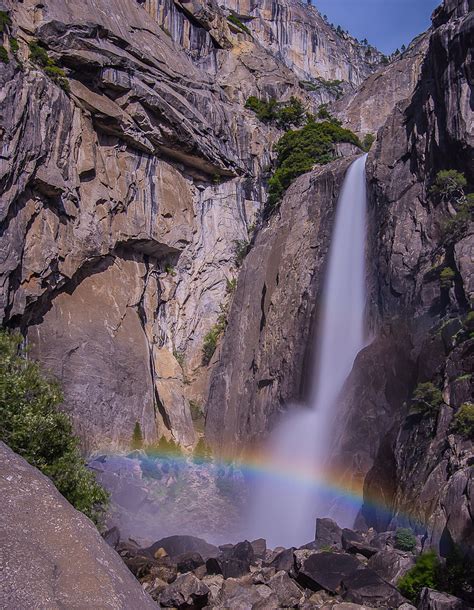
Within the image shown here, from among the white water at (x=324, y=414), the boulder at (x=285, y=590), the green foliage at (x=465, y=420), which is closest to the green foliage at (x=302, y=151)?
the white water at (x=324, y=414)

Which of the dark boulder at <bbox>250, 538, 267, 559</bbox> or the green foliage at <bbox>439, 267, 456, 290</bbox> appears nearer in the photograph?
the dark boulder at <bbox>250, 538, 267, 559</bbox>

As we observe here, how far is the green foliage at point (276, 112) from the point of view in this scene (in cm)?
4606

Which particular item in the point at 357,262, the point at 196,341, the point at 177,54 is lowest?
the point at 196,341

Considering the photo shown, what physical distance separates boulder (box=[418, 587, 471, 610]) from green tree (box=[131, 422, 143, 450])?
19456 millimetres

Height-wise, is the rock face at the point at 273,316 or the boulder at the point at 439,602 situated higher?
the rock face at the point at 273,316

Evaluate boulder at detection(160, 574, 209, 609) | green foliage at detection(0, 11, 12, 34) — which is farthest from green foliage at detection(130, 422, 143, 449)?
green foliage at detection(0, 11, 12, 34)

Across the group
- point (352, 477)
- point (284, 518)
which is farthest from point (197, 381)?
point (352, 477)

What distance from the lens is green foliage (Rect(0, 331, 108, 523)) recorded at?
13523 millimetres

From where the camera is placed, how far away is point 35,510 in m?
4.34

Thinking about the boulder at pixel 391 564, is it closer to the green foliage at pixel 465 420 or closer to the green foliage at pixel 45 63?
the green foliage at pixel 465 420

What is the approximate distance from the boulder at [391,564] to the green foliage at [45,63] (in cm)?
2656

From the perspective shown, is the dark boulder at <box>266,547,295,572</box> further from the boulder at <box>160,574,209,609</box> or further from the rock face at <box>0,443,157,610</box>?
the rock face at <box>0,443,157,610</box>

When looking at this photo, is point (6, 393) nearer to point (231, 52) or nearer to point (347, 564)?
point (347, 564)

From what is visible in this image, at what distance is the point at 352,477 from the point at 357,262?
1264 cm
